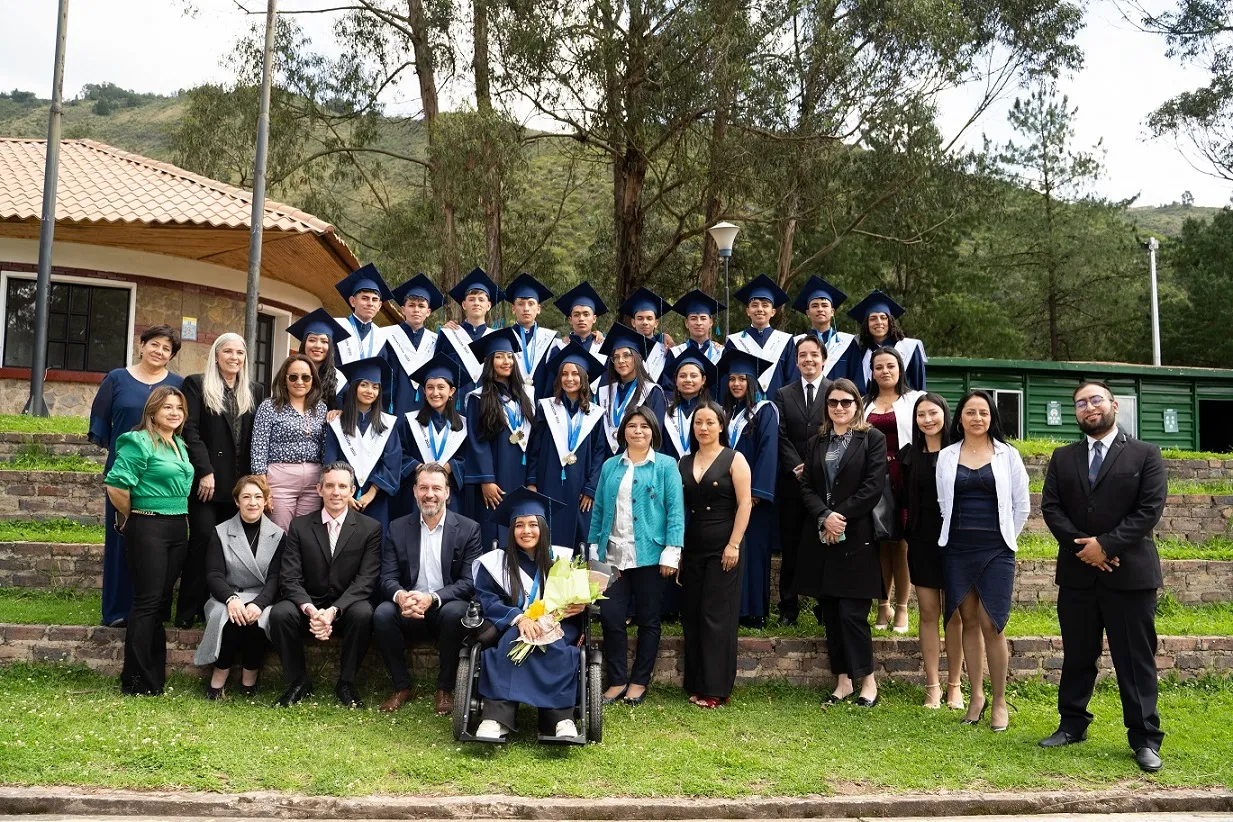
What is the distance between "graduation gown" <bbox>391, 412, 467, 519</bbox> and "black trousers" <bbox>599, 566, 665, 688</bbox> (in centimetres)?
144

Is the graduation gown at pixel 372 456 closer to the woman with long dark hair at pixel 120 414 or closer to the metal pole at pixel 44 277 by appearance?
the woman with long dark hair at pixel 120 414

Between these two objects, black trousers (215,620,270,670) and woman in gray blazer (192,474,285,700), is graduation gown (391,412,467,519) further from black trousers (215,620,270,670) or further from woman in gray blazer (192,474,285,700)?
black trousers (215,620,270,670)

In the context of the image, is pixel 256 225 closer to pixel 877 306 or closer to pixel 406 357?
pixel 406 357

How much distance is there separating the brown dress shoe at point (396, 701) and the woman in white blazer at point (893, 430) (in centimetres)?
311

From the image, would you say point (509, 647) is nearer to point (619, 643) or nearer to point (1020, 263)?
point (619, 643)

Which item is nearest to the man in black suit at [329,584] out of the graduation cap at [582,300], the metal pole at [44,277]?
the graduation cap at [582,300]

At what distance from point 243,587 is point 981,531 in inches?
175

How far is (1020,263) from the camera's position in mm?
29984

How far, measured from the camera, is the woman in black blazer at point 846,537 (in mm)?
6281

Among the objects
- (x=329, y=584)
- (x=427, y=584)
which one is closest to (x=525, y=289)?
(x=427, y=584)

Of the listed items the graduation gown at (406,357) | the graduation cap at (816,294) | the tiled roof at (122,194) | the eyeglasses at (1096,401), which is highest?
the tiled roof at (122,194)

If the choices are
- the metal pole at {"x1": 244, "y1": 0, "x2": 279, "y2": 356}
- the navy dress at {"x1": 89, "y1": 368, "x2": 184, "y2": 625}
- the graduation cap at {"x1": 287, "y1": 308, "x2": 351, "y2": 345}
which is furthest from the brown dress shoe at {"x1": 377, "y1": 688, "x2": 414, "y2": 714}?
the metal pole at {"x1": 244, "y1": 0, "x2": 279, "y2": 356}

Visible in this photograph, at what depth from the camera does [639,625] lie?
244 inches

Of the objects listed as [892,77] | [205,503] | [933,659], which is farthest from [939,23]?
[205,503]
